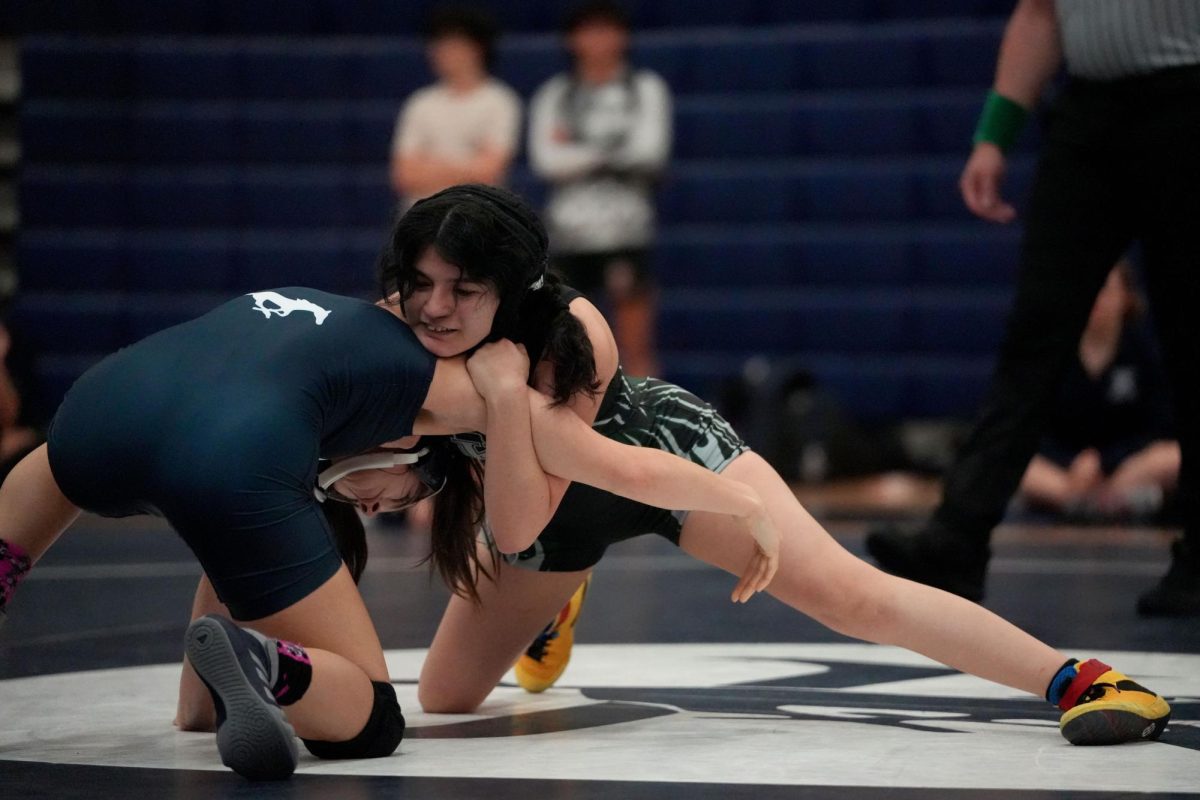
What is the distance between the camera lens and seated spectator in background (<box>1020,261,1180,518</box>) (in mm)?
5668

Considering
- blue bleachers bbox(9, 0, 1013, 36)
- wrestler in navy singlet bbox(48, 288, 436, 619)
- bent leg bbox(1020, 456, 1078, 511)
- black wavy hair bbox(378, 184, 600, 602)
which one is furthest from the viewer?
blue bleachers bbox(9, 0, 1013, 36)

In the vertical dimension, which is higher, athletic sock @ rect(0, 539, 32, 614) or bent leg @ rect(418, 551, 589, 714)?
athletic sock @ rect(0, 539, 32, 614)

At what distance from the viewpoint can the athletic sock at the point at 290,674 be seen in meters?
2.13

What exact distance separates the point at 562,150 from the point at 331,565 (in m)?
4.33

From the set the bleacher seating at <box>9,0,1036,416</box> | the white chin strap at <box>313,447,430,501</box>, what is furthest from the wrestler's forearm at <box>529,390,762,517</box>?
the bleacher seating at <box>9,0,1036,416</box>

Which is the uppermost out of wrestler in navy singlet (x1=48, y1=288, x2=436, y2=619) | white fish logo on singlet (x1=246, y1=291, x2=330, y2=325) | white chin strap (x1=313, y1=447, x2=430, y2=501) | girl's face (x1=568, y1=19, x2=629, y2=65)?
girl's face (x1=568, y1=19, x2=629, y2=65)

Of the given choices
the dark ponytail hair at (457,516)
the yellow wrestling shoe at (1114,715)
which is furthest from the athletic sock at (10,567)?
the yellow wrestling shoe at (1114,715)

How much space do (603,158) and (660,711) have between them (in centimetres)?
399

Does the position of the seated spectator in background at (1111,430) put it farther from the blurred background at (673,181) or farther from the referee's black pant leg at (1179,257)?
the referee's black pant leg at (1179,257)

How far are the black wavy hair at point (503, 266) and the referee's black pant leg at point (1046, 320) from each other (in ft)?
4.24

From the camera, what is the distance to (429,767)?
87.7 inches

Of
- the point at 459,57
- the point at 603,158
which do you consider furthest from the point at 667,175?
the point at 459,57

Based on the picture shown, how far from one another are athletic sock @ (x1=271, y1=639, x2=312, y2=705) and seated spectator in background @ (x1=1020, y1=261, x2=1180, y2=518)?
157 inches

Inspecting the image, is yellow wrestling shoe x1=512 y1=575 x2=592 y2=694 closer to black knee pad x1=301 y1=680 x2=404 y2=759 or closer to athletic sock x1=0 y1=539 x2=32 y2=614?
black knee pad x1=301 y1=680 x2=404 y2=759
